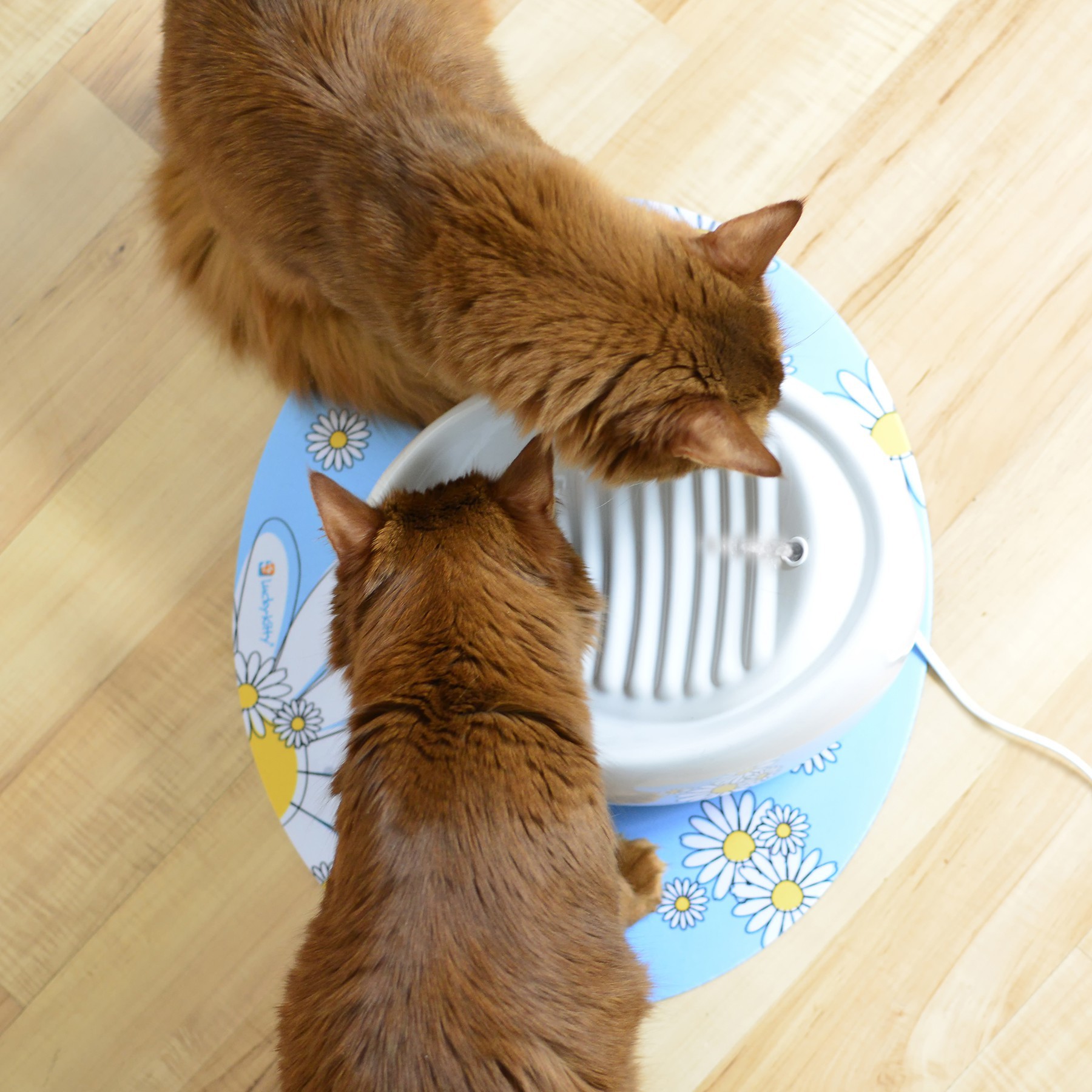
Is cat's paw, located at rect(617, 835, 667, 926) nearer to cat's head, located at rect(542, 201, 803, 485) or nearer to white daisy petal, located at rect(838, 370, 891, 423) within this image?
cat's head, located at rect(542, 201, 803, 485)

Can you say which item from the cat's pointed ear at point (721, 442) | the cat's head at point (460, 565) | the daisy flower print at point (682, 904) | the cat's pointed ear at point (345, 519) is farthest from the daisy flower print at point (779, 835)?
the cat's pointed ear at point (345, 519)

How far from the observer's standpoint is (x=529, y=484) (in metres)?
0.89

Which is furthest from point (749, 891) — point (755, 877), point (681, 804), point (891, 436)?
point (891, 436)

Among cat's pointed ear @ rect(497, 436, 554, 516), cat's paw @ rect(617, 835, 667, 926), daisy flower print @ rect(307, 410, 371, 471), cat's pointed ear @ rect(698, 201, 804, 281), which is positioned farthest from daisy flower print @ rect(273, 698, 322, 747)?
cat's pointed ear @ rect(698, 201, 804, 281)

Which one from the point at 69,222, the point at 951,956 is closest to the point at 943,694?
the point at 951,956

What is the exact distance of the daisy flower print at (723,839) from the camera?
1202mm

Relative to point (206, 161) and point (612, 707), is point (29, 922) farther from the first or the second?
point (206, 161)

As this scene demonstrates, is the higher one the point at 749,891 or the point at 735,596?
the point at 735,596

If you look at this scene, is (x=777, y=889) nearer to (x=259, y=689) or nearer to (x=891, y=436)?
(x=891, y=436)

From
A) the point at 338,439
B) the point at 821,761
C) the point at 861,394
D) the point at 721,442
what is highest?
the point at 721,442

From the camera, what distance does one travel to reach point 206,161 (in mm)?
1075

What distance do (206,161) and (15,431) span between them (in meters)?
0.70

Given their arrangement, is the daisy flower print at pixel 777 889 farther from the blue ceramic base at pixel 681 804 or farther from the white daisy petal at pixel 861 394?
the white daisy petal at pixel 861 394

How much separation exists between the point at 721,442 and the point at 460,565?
0.89 feet
